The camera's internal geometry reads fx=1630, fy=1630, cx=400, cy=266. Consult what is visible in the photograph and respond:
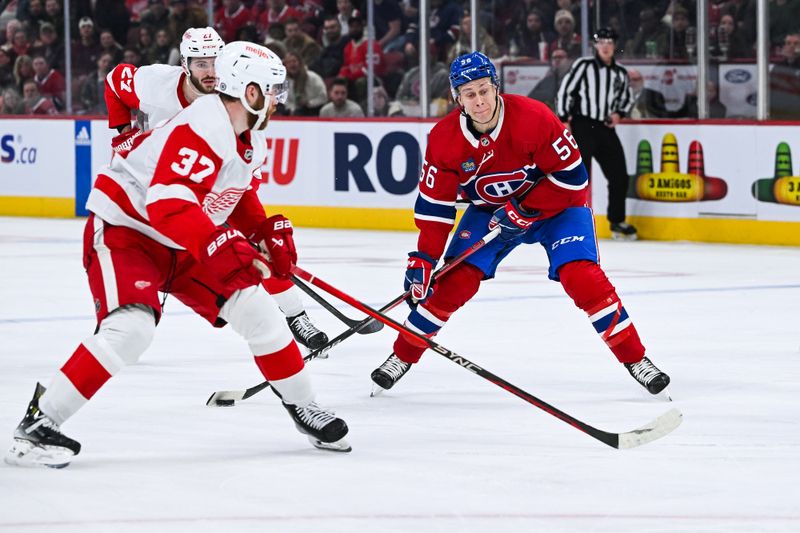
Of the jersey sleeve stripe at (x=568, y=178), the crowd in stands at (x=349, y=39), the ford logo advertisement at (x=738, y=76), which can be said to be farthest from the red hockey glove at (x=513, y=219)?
the ford logo advertisement at (x=738, y=76)

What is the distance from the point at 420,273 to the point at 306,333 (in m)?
1.13

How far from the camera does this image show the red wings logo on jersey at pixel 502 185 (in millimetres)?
4676

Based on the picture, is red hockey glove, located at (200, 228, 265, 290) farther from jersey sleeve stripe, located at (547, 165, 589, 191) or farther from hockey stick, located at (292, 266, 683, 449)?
jersey sleeve stripe, located at (547, 165, 589, 191)

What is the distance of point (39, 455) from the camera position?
3.62 m

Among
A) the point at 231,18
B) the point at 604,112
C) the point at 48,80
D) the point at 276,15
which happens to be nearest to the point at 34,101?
the point at 48,80

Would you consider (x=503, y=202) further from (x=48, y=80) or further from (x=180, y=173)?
(x=48, y=80)

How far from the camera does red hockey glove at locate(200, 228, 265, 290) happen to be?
11.6 ft

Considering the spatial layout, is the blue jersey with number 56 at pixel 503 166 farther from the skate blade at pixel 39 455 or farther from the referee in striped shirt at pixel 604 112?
the referee in striped shirt at pixel 604 112

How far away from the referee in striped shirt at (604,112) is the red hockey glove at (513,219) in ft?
17.1

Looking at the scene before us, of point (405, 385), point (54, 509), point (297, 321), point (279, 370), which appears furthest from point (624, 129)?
point (54, 509)

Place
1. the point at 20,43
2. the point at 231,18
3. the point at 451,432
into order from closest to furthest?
the point at 451,432 < the point at 231,18 < the point at 20,43

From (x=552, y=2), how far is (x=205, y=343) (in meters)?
5.31

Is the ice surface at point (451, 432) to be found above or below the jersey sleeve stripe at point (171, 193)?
below

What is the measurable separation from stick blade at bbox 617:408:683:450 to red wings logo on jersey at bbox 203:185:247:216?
1067 mm
